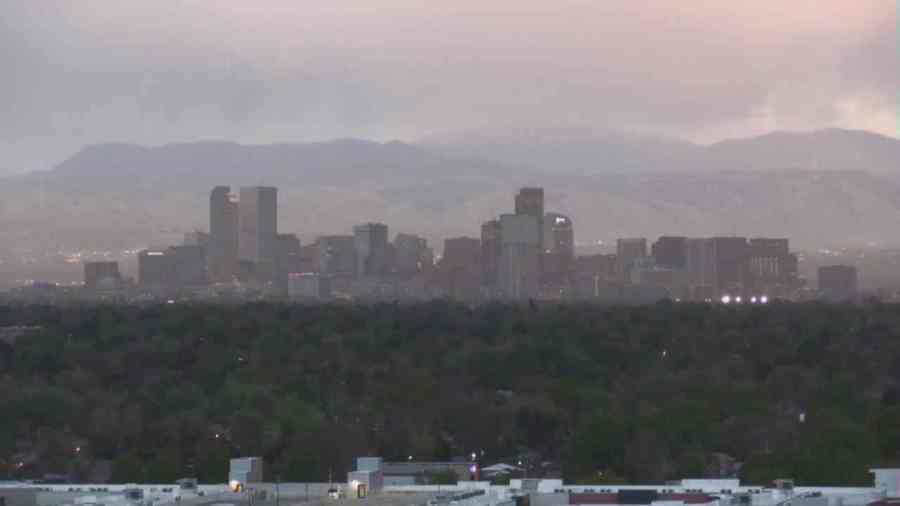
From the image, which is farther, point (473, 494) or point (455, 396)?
point (455, 396)

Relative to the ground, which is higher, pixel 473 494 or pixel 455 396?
pixel 455 396

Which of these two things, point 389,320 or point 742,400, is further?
point 389,320

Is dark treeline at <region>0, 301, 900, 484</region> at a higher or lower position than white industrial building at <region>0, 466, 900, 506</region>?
higher

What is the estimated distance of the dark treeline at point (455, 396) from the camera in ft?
221

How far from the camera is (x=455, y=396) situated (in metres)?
88.0

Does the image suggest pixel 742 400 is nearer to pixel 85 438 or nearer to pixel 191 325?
pixel 85 438

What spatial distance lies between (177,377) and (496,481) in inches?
1730

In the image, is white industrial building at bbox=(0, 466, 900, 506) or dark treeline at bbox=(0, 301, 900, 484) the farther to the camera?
dark treeline at bbox=(0, 301, 900, 484)

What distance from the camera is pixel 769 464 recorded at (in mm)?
60750

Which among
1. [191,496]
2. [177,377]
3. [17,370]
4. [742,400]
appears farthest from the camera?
[17,370]

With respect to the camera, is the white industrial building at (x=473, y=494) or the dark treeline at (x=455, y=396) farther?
the dark treeline at (x=455, y=396)

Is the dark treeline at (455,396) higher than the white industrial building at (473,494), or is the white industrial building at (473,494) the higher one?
the dark treeline at (455,396)

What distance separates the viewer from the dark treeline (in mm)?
67250

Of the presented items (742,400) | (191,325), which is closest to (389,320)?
(191,325)
